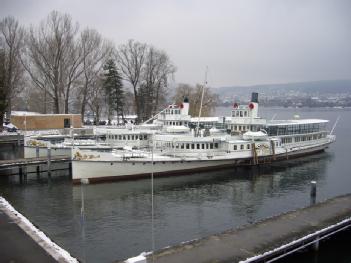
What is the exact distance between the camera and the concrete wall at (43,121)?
58.2m

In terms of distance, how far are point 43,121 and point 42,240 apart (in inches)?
1737

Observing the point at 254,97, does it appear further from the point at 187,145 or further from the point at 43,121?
the point at 43,121

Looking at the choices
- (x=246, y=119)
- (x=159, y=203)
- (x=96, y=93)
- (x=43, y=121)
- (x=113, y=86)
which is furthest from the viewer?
(x=96, y=93)

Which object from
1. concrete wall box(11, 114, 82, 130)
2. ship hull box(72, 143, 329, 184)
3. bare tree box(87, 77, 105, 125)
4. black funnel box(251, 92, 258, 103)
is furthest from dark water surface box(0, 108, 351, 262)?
bare tree box(87, 77, 105, 125)

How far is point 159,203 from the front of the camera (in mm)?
30078

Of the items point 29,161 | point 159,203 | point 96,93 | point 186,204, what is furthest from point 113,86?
point 186,204

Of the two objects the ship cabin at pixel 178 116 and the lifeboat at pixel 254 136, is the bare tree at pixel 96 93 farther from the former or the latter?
the lifeboat at pixel 254 136

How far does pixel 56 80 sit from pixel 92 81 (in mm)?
7569

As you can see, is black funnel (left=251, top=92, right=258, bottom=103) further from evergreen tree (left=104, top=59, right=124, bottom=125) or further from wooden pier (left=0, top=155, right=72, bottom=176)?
evergreen tree (left=104, top=59, right=124, bottom=125)

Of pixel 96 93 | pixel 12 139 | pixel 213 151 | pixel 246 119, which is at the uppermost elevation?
pixel 96 93

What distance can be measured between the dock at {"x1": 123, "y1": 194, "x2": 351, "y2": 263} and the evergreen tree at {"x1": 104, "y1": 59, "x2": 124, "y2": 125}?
50.8 meters

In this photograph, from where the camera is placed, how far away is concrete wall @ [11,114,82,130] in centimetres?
5822

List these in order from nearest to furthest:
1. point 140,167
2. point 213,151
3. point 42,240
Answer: point 42,240, point 140,167, point 213,151

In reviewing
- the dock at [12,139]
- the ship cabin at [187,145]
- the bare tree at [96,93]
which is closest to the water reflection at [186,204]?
the ship cabin at [187,145]
